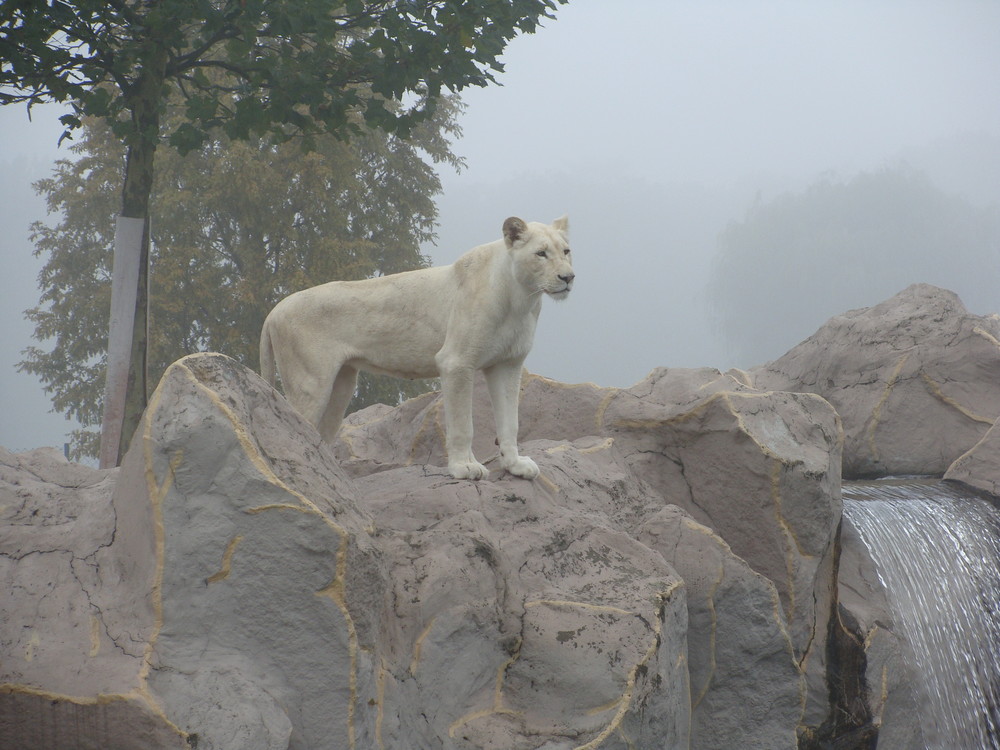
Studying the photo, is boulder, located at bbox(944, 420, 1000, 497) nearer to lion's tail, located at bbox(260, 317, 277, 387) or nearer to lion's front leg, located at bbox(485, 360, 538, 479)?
lion's front leg, located at bbox(485, 360, 538, 479)

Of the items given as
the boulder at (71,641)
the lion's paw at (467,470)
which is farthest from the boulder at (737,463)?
the boulder at (71,641)

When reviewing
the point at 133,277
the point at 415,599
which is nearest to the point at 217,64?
the point at 133,277

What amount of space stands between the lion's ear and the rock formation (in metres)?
1.36

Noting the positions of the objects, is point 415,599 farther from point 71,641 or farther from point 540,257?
point 540,257

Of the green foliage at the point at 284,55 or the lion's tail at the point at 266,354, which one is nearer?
the lion's tail at the point at 266,354

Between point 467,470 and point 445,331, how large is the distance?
887 mm

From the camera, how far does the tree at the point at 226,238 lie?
18.3 meters

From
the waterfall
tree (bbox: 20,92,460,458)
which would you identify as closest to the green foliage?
the waterfall

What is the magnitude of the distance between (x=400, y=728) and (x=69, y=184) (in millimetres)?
19212

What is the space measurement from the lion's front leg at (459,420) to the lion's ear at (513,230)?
77 centimetres

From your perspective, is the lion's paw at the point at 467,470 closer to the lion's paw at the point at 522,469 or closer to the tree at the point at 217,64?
the lion's paw at the point at 522,469

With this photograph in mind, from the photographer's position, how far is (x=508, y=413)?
548cm

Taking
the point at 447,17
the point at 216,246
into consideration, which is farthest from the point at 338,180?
the point at 447,17

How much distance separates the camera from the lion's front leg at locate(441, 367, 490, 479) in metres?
5.28
